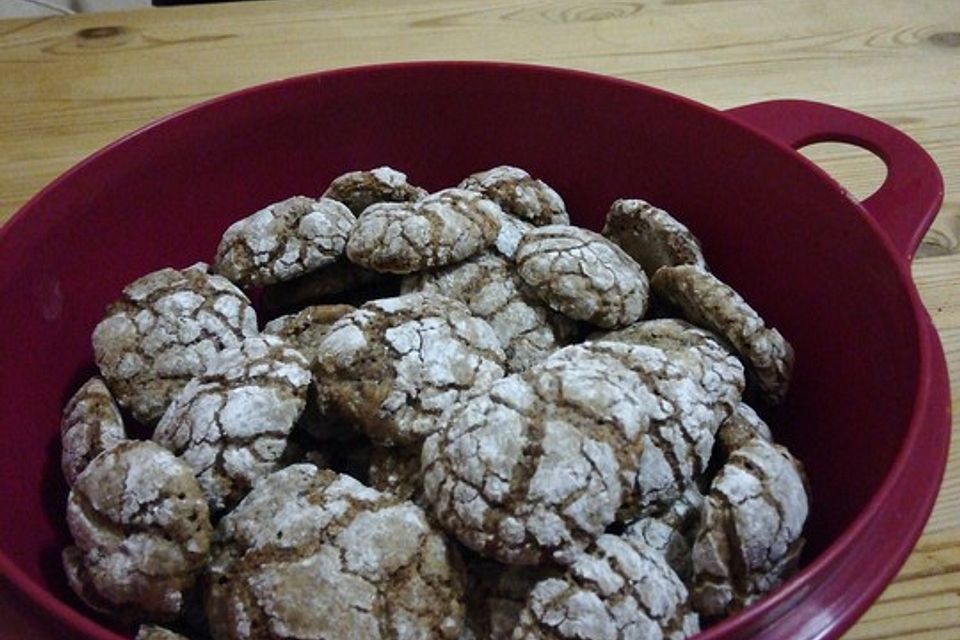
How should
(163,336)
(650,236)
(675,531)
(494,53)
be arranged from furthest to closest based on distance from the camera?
(494,53), (650,236), (163,336), (675,531)

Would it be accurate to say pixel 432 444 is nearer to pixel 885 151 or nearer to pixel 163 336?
pixel 163 336

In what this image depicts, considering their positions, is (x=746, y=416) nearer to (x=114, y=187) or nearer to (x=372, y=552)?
(x=372, y=552)

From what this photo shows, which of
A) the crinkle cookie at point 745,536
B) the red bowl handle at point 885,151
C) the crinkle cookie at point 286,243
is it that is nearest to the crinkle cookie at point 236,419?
the crinkle cookie at point 286,243

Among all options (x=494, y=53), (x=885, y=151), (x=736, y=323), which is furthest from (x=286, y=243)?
(x=494, y=53)

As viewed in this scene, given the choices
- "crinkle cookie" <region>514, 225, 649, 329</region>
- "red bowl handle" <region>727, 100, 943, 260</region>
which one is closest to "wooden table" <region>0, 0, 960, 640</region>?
"red bowl handle" <region>727, 100, 943, 260</region>

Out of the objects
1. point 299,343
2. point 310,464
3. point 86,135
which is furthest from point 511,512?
point 86,135

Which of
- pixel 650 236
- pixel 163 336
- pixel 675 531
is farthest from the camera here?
pixel 650 236

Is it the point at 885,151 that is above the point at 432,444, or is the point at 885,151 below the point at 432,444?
above

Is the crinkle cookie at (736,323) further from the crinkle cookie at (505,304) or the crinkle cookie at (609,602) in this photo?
the crinkle cookie at (609,602)
